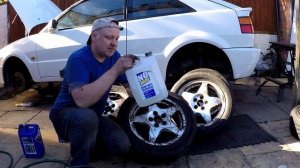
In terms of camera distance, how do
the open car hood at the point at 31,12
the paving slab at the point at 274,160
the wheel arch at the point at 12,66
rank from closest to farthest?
the paving slab at the point at 274,160 < the open car hood at the point at 31,12 < the wheel arch at the point at 12,66

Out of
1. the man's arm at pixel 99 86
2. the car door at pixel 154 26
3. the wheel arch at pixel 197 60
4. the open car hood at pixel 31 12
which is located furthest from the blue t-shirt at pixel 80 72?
the open car hood at pixel 31 12

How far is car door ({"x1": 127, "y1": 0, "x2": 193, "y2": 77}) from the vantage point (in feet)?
16.7

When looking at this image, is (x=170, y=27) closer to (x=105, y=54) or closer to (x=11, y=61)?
(x=105, y=54)

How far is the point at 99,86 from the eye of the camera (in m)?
2.84

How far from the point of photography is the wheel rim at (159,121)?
388 centimetres

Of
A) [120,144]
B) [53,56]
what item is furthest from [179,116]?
[53,56]

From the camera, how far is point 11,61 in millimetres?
6227

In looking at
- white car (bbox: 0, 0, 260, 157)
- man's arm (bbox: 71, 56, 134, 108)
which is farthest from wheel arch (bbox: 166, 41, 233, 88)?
man's arm (bbox: 71, 56, 134, 108)

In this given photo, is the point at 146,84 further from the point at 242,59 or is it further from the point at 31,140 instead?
the point at 242,59

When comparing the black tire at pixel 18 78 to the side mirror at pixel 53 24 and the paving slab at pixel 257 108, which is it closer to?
the side mirror at pixel 53 24

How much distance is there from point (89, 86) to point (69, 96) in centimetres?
46

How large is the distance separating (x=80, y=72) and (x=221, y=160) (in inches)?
70.9

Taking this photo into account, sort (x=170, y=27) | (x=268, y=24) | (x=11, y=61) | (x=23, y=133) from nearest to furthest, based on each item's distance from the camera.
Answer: (x=23, y=133)
(x=170, y=27)
(x=11, y=61)
(x=268, y=24)

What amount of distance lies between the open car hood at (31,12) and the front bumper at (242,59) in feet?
10.4
